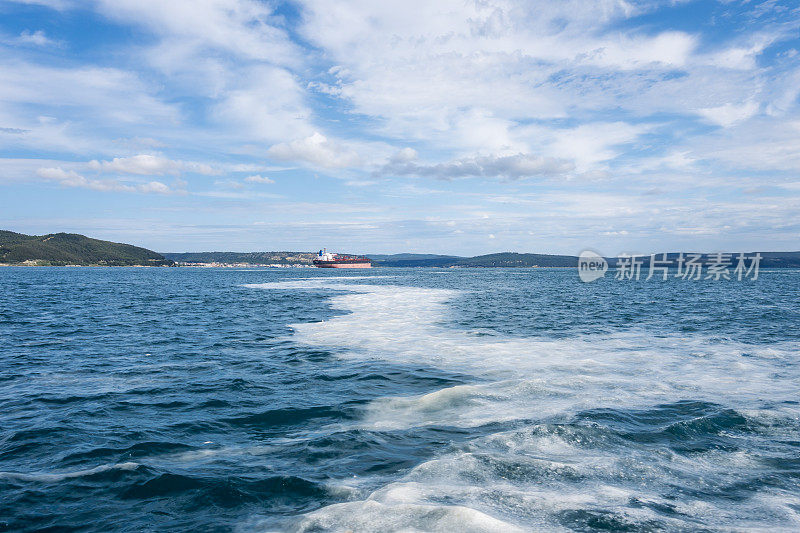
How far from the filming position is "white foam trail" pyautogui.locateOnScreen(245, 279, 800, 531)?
733 centimetres

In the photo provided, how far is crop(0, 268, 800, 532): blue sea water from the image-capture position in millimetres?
7414

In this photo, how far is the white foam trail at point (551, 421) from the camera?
733cm

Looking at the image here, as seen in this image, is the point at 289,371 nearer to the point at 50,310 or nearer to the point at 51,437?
the point at 51,437

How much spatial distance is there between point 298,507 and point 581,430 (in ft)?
23.9

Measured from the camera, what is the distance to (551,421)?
11.8m

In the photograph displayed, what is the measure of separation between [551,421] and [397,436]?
4.22m

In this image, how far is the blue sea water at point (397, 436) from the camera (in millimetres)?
7414

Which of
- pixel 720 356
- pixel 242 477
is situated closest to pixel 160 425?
pixel 242 477

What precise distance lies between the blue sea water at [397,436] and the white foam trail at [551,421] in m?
0.05

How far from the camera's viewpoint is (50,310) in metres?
40.1

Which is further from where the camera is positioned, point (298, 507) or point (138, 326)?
point (138, 326)

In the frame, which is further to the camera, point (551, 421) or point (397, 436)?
point (551, 421)

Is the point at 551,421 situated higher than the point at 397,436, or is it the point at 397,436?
the point at 551,421

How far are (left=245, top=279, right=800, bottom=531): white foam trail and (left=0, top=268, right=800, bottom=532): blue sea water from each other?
5cm
